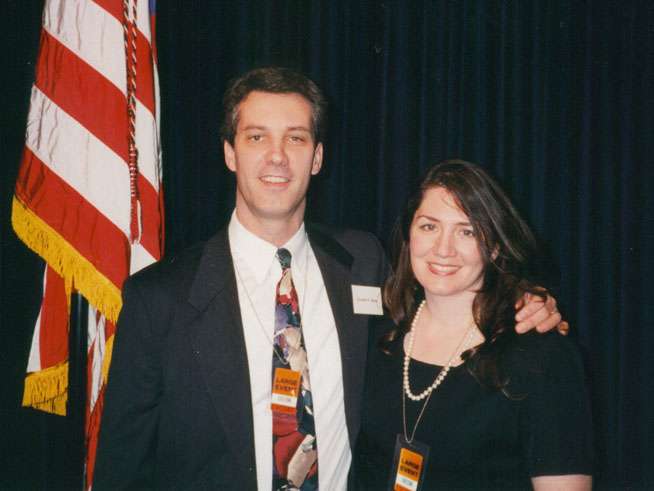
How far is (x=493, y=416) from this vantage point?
1.53m

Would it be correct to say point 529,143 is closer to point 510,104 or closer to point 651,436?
point 510,104

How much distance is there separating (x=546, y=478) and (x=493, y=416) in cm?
21

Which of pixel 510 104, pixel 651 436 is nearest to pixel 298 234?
pixel 510 104

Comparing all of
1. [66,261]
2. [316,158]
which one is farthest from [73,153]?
[316,158]

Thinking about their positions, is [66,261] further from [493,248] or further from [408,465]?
[493,248]

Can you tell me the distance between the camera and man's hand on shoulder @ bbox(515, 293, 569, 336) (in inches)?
63.2

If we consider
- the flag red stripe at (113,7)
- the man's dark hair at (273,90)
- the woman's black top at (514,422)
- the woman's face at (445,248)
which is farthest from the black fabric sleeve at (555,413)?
the flag red stripe at (113,7)

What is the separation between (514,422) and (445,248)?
57 cm

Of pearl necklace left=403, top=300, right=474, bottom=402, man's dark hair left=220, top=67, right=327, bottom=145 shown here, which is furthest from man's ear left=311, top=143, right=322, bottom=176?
pearl necklace left=403, top=300, right=474, bottom=402

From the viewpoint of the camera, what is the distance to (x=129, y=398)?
5.61 feet

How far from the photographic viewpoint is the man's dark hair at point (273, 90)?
2.00m

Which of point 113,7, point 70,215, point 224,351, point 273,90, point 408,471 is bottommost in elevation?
point 408,471

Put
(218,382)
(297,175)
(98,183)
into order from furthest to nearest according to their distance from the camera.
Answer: (98,183)
(297,175)
(218,382)

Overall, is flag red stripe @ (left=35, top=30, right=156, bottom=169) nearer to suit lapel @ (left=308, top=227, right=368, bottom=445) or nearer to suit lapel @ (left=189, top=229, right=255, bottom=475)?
suit lapel @ (left=189, top=229, right=255, bottom=475)
